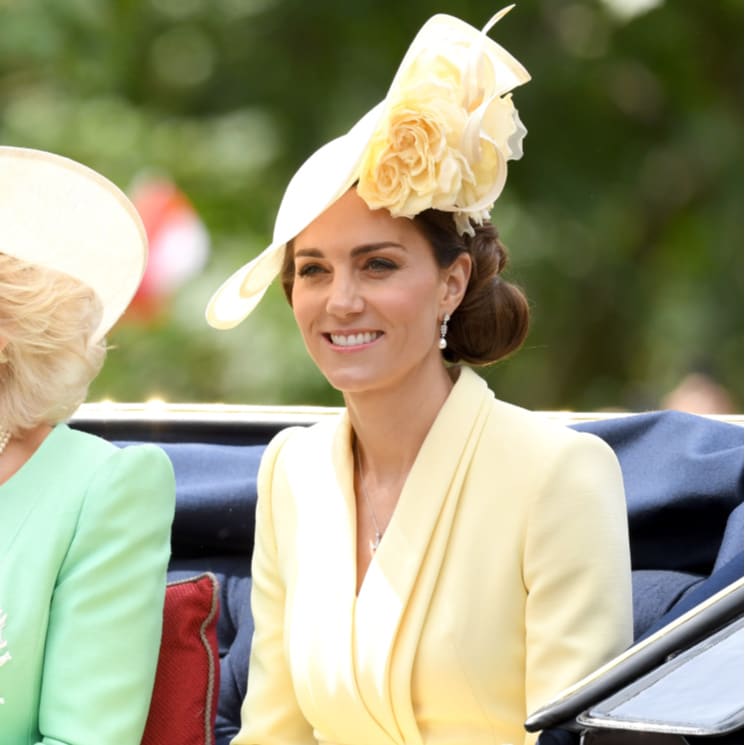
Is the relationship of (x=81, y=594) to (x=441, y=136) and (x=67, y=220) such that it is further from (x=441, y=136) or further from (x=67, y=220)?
(x=441, y=136)

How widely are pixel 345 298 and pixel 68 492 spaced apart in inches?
23.5

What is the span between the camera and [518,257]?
892 cm

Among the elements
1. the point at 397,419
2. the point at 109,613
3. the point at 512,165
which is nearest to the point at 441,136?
the point at 397,419

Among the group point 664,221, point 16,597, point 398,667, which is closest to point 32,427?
point 16,597

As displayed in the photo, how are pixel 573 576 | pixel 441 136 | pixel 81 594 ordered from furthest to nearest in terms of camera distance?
pixel 81 594 → pixel 441 136 → pixel 573 576

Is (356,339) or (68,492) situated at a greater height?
(356,339)

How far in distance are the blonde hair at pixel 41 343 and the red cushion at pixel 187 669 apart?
39 cm

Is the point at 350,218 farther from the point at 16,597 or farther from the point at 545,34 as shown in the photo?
the point at 545,34

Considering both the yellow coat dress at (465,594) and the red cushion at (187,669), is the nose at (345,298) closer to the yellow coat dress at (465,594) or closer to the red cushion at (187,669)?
the yellow coat dress at (465,594)

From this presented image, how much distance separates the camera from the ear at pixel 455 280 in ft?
10.0

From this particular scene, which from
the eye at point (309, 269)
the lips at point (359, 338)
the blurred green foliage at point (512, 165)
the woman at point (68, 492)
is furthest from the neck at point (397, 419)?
the blurred green foliage at point (512, 165)

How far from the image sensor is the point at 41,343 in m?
3.13

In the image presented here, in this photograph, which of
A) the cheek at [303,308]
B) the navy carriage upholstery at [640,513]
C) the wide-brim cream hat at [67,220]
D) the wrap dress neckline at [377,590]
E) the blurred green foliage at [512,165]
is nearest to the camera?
the wrap dress neckline at [377,590]

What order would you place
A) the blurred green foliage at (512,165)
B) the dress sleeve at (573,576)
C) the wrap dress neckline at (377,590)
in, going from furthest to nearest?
the blurred green foliage at (512,165) < the wrap dress neckline at (377,590) < the dress sleeve at (573,576)
